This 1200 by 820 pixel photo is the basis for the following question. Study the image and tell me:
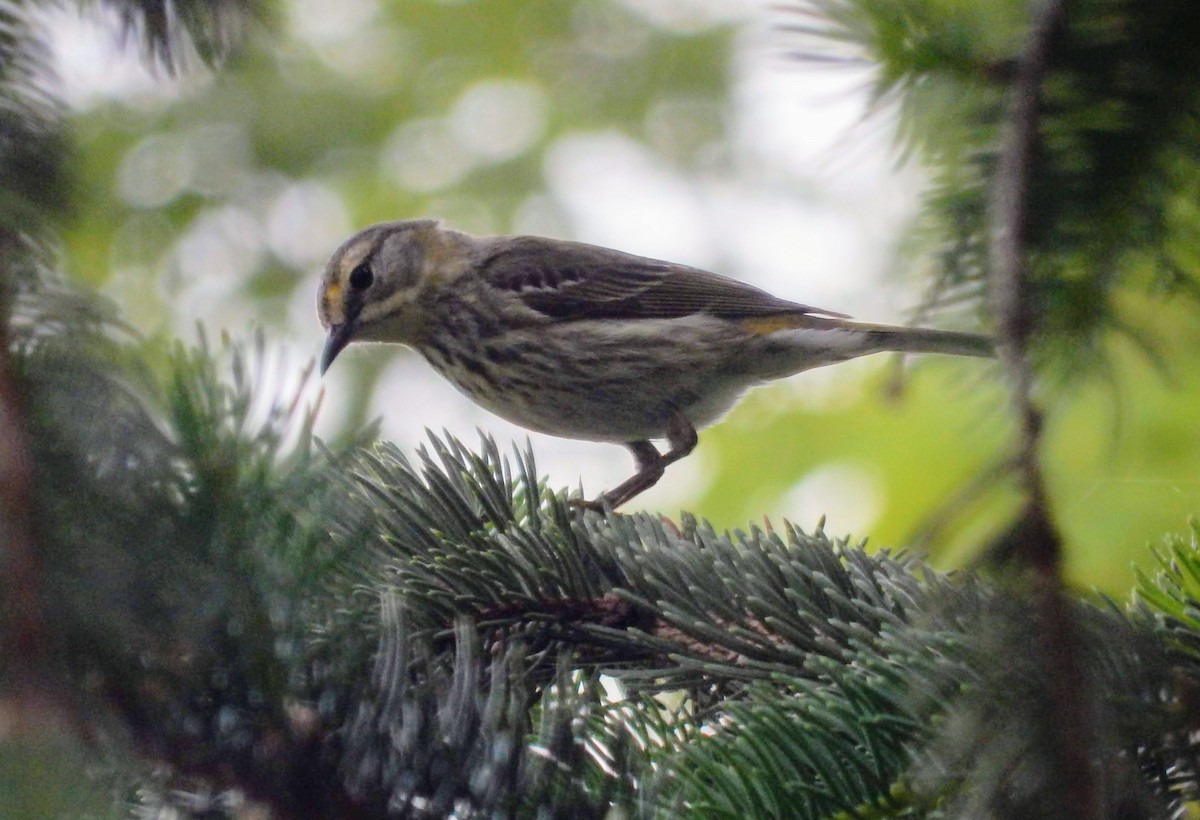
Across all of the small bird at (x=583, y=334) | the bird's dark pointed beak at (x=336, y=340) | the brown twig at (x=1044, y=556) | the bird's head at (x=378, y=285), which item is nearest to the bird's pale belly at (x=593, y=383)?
the small bird at (x=583, y=334)

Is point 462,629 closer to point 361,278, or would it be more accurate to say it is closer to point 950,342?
point 950,342

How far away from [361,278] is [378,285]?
0.22ft

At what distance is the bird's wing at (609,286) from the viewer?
4.73 meters

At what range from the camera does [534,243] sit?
510 centimetres

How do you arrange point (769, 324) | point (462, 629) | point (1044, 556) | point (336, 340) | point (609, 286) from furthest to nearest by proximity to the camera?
1. point (609, 286)
2. point (769, 324)
3. point (336, 340)
4. point (462, 629)
5. point (1044, 556)

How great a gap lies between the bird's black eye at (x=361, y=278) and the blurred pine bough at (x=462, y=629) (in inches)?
103

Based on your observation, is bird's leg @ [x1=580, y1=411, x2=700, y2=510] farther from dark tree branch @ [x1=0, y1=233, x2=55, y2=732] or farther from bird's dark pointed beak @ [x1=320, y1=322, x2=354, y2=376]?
dark tree branch @ [x1=0, y1=233, x2=55, y2=732]

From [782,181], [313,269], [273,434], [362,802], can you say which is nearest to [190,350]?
[273,434]

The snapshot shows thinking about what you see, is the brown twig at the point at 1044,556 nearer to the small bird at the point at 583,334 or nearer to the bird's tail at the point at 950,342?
the bird's tail at the point at 950,342

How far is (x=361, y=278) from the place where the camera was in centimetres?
452

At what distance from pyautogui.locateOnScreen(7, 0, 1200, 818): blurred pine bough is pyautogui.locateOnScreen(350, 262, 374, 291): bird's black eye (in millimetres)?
2623

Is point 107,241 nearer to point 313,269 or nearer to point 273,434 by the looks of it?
point 313,269

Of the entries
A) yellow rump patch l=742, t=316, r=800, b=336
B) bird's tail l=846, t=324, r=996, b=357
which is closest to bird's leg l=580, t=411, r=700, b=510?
A: yellow rump patch l=742, t=316, r=800, b=336

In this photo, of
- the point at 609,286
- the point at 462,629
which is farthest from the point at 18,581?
the point at 609,286
